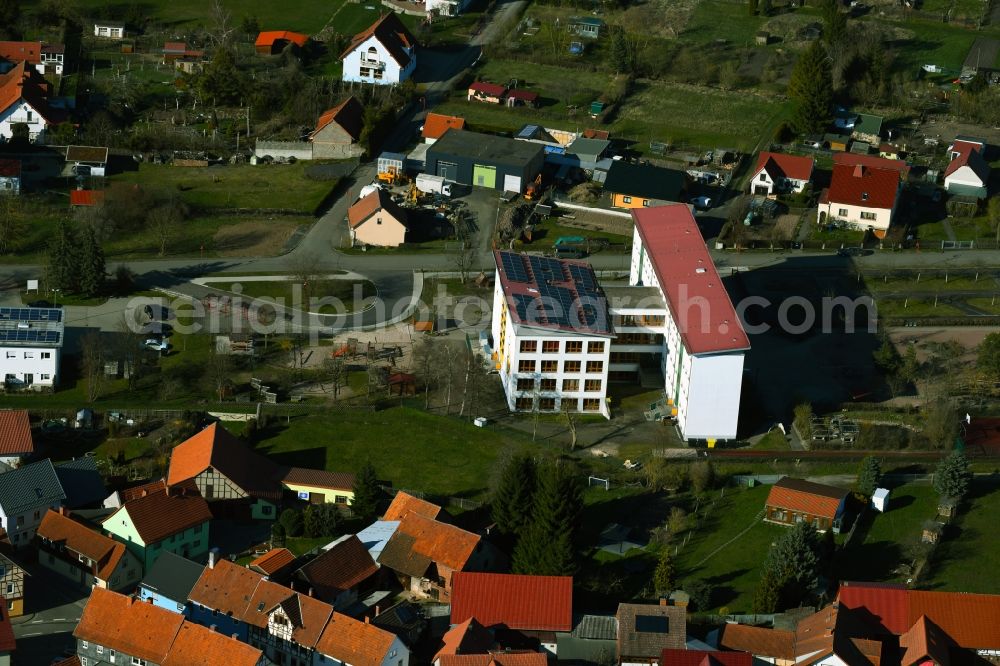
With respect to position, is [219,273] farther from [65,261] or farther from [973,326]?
[973,326]

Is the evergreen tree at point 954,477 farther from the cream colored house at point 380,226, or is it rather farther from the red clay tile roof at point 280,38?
the red clay tile roof at point 280,38

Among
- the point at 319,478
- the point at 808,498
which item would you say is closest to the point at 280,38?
the point at 319,478

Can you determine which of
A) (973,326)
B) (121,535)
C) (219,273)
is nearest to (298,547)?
(121,535)

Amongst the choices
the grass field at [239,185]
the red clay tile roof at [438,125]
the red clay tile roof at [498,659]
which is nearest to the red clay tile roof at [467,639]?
→ the red clay tile roof at [498,659]

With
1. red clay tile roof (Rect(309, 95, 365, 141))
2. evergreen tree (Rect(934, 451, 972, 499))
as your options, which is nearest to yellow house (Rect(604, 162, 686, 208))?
red clay tile roof (Rect(309, 95, 365, 141))

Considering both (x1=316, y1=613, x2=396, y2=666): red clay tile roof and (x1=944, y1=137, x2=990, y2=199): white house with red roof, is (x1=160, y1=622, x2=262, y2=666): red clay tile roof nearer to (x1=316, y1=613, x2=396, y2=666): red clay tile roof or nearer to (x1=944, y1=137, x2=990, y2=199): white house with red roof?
(x1=316, y1=613, x2=396, y2=666): red clay tile roof

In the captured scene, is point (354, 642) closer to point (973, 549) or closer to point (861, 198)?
point (973, 549)

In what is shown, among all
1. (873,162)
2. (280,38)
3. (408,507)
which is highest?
(280,38)

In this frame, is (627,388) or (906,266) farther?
(906,266)
